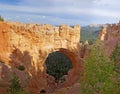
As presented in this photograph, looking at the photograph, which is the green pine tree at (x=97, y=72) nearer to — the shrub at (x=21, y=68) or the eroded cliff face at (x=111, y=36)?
the eroded cliff face at (x=111, y=36)

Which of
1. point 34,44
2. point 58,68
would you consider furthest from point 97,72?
point 58,68

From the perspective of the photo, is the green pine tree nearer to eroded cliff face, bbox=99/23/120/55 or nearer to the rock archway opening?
eroded cliff face, bbox=99/23/120/55

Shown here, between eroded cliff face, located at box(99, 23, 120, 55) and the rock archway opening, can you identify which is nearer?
eroded cliff face, located at box(99, 23, 120, 55)

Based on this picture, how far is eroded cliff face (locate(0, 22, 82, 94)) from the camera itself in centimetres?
4722

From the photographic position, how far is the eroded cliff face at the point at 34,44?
47.2 metres

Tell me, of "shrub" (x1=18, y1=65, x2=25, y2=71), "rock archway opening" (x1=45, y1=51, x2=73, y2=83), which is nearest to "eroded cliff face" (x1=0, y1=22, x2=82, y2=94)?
"shrub" (x1=18, y1=65, x2=25, y2=71)

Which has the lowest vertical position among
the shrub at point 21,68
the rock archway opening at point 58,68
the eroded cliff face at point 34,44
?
the rock archway opening at point 58,68

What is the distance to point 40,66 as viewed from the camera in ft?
169

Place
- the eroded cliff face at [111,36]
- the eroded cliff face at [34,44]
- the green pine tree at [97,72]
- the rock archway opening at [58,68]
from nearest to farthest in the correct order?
the green pine tree at [97,72]
the eroded cliff face at [34,44]
the eroded cliff face at [111,36]
the rock archway opening at [58,68]

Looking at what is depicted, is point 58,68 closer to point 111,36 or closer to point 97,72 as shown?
point 111,36

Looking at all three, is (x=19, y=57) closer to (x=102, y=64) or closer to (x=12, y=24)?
(x=12, y=24)

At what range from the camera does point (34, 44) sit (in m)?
50.3

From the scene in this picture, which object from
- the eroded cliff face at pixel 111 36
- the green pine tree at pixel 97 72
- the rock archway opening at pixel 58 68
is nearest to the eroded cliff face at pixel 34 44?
the eroded cliff face at pixel 111 36

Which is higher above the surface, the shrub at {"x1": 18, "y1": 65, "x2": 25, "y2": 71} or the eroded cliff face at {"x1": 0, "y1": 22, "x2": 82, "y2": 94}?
the eroded cliff face at {"x1": 0, "y1": 22, "x2": 82, "y2": 94}
